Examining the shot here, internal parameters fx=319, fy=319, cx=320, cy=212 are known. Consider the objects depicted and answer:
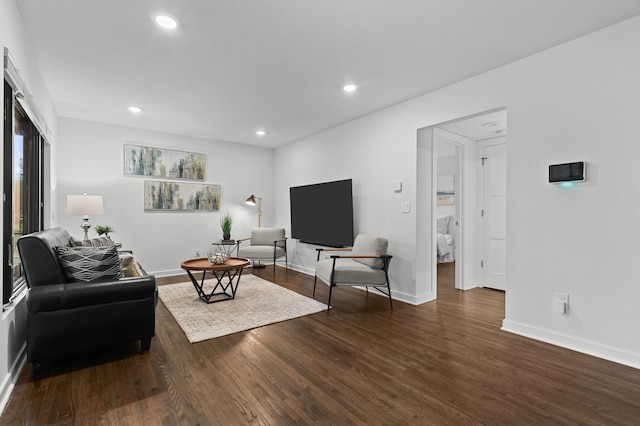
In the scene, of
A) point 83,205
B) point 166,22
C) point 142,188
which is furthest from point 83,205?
point 166,22

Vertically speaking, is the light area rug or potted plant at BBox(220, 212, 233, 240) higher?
potted plant at BBox(220, 212, 233, 240)

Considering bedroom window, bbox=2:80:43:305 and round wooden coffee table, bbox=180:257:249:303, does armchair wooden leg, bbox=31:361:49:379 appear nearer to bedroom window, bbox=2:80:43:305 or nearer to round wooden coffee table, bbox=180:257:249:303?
bedroom window, bbox=2:80:43:305

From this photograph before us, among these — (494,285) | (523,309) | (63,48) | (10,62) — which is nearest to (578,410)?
(523,309)

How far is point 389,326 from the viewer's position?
3201 millimetres

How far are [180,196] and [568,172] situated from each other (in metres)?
5.57

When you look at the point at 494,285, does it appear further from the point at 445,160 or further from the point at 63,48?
the point at 63,48

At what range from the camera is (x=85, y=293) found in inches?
89.9

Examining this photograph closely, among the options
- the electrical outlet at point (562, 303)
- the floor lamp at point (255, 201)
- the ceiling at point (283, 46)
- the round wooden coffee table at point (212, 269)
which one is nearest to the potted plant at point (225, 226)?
the floor lamp at point (255, 201)

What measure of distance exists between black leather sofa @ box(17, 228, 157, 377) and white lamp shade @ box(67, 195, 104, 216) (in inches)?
80.9

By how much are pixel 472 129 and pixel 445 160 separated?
310 cm

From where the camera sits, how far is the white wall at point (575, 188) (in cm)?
241

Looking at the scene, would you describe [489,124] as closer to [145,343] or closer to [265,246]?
[265,246]

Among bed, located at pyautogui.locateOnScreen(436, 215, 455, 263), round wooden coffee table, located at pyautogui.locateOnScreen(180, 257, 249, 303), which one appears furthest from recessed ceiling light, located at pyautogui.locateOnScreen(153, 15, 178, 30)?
bed, located at pyautogui.locateOnScreen(436, 215, 455, 263)

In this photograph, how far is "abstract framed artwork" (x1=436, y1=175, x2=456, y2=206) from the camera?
769cm
